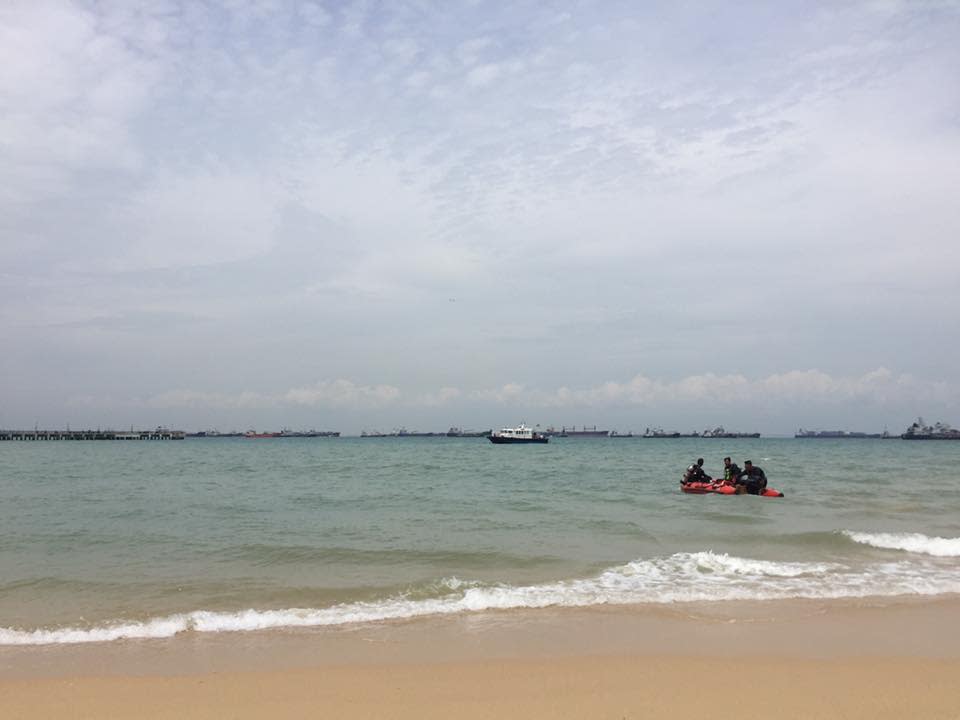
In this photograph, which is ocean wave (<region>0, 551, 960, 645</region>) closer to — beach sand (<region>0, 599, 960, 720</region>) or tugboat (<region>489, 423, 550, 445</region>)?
beach sand (<region>0, 599, 960, 720</region>)

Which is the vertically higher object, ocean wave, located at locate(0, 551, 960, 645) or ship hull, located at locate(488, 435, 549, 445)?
ocean wave, located at locate(0, 551, 960, 645)

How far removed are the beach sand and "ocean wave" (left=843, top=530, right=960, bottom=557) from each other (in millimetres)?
5940

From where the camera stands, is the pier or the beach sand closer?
the beach sand

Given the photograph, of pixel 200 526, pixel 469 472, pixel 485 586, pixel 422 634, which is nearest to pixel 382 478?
pixel 469 472

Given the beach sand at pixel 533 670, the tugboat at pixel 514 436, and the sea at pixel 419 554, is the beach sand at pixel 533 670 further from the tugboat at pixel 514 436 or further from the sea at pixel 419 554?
the tugboat at pixel 514 436

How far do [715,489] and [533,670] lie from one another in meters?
21.4

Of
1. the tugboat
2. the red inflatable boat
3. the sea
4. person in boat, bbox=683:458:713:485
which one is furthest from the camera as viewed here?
the tugboat

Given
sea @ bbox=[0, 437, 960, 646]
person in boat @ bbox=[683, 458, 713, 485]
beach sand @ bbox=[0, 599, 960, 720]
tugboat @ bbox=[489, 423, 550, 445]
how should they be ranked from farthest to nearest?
tugboat @ bbox=[489, 423, 550, 445] → person in boat @ bbox=[683, 458, 713, 485] → sea @ bbox=[0, 437, 960, 646] → beach sand @ bbox=[0, 599, 960, 720]

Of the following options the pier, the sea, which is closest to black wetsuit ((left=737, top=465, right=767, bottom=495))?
the sea

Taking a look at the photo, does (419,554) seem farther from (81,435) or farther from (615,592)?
(81,435)

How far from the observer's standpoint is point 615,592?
32.8ft

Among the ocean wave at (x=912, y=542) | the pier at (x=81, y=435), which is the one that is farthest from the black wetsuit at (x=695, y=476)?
the pier at (x=81, y=435)

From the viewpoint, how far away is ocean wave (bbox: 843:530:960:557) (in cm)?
1372

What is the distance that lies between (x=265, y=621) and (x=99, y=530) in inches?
403
